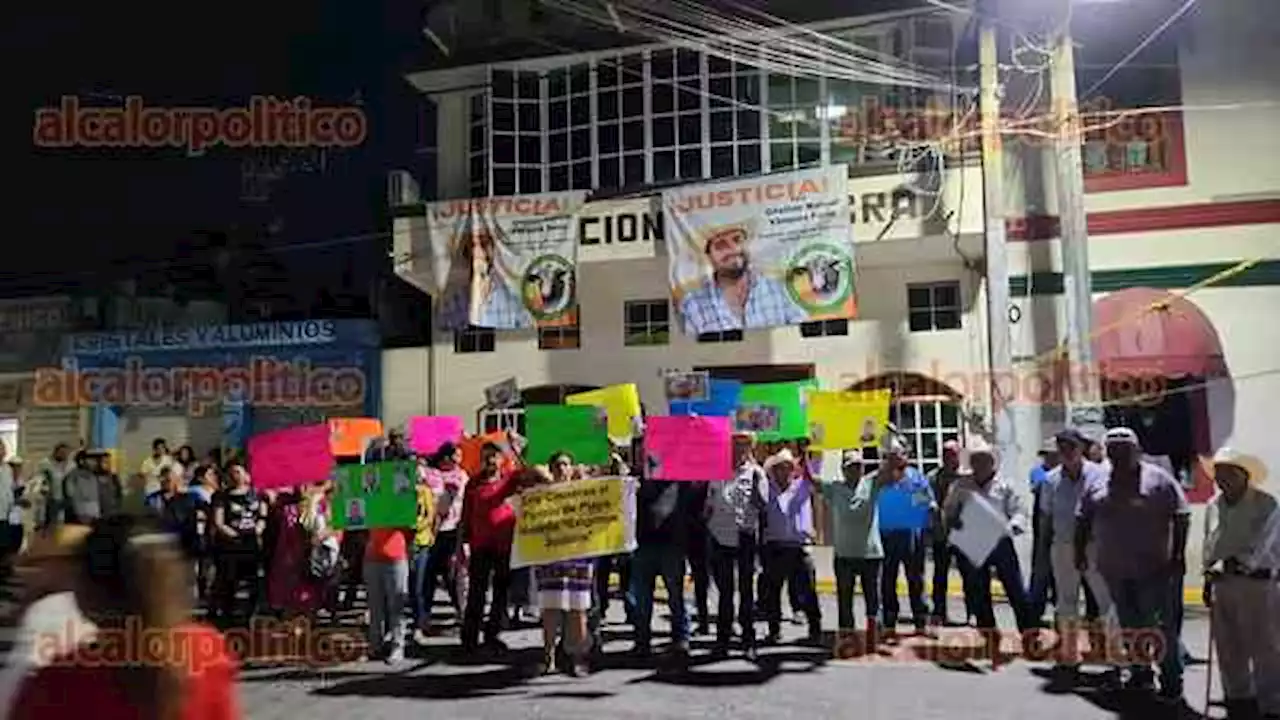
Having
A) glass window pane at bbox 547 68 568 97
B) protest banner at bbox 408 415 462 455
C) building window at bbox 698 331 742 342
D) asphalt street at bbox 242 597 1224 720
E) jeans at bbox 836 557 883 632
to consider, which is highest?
glass window pane at bbox 547 68 568 97

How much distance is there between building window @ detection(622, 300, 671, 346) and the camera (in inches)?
746

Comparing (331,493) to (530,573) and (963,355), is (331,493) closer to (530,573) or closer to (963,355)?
(530,573)

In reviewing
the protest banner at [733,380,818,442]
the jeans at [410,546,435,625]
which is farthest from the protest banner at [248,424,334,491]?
the protest banner at [733,380,818,442]

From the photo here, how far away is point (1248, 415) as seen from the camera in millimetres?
15680

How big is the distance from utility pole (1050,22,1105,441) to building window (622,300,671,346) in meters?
6.27

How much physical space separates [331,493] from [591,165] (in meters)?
10.1

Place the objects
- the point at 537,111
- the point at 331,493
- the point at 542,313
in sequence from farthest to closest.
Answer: the point at 537,111 → the point at 542,313 → the point at 331,493

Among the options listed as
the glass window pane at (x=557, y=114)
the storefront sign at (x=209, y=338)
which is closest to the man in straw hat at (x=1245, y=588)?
the glass window pane at (x=557, y=114)

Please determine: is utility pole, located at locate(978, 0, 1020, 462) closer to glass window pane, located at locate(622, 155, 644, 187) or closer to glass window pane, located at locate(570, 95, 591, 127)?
glass window pane, located at locate(622, 155, 644, 187)

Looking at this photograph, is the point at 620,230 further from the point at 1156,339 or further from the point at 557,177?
the point at 1156,339

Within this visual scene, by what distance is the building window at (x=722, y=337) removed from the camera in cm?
1836

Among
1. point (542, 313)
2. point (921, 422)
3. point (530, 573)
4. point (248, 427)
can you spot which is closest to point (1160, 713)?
point (530, 573)

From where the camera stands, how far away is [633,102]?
19125 mm

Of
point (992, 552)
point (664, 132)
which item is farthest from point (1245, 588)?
point (664, 132)
